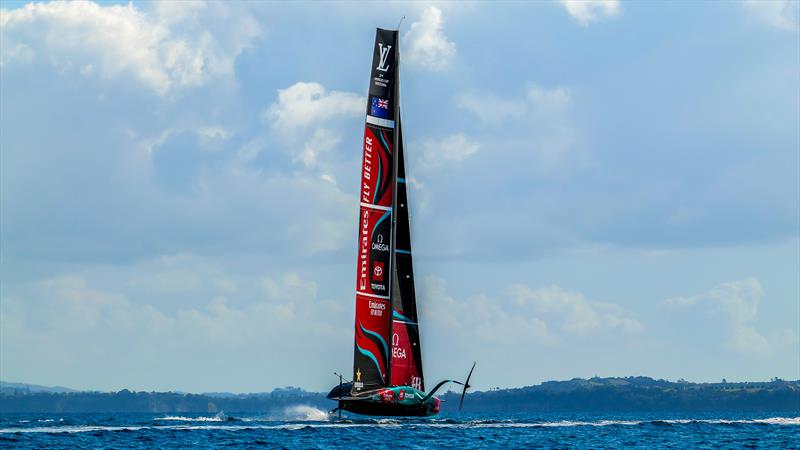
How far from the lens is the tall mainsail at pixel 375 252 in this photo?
66625 millimetres

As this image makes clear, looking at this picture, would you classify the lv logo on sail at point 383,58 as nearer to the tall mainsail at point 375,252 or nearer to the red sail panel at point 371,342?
the tall mainsail at point 375,252

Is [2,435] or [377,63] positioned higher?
[377,63]

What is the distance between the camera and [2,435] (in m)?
64.1

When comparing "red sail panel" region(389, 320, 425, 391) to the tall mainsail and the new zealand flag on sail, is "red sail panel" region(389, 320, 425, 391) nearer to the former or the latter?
the tall mainsail

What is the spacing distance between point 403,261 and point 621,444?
53.1ft

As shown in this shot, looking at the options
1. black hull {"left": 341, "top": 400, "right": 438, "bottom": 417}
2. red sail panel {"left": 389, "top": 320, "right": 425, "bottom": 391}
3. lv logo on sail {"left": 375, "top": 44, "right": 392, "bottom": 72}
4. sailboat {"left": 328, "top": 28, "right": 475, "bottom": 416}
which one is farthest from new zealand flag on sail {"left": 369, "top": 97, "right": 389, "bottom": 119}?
black hull {"left": 341, "top": 400, "right": 438, "bottom": 417}

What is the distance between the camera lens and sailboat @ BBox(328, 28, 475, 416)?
2621 inches

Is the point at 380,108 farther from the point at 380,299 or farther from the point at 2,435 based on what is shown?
the point at 2,435

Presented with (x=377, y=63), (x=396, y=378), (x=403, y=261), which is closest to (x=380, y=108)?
(x=377, y=63)

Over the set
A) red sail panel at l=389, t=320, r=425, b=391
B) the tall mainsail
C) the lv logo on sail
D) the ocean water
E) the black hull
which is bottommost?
the ocean water

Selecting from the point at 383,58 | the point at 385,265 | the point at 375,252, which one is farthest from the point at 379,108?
the point at 385,265

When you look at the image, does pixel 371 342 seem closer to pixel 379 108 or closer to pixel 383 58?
pixel 379 108

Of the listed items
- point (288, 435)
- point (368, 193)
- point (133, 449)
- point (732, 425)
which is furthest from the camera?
point (732, 425)

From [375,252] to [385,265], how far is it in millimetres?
978
